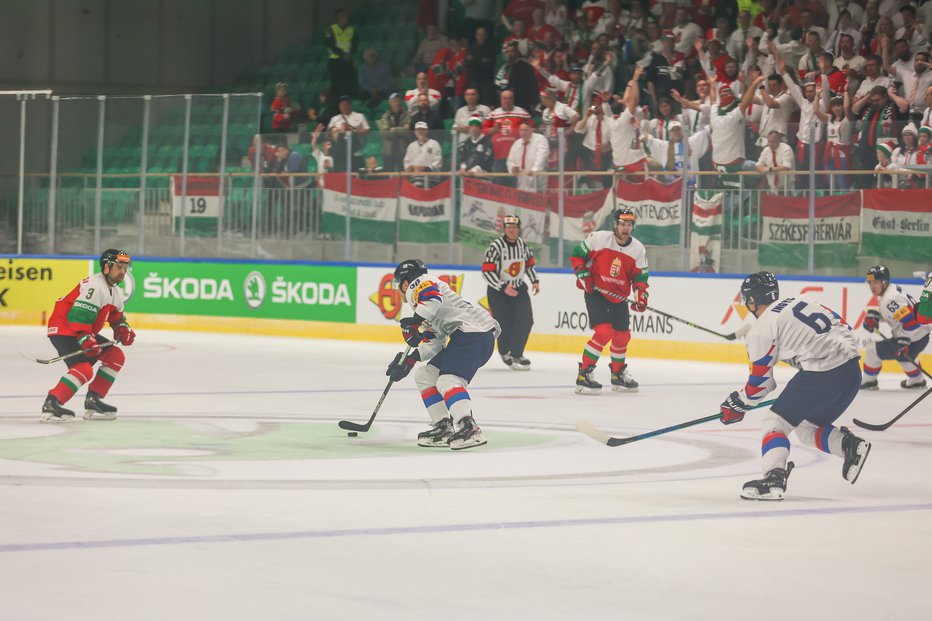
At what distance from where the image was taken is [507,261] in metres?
15.4

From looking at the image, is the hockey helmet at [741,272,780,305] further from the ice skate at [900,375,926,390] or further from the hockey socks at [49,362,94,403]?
the ice skate at [900,375,926,390]

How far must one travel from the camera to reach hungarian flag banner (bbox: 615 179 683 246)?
1562 cm

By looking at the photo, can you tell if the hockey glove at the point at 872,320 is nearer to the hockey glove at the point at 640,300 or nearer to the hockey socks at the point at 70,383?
the hockey glove at the point at 640,300

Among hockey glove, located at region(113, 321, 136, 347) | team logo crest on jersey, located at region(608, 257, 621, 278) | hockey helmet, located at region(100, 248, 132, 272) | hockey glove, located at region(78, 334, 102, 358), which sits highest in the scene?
hockey helmet, located at region(100, 248, 132, 272)

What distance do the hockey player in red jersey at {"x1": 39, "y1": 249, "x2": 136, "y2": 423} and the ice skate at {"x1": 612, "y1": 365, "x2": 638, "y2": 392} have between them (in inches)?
176

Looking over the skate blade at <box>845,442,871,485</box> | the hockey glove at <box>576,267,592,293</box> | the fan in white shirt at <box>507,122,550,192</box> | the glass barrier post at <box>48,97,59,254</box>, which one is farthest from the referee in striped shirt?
the skate blade at <box>845,442,871,485</box>

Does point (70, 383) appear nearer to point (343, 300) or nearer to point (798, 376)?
point (798, 376)

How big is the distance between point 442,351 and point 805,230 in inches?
268

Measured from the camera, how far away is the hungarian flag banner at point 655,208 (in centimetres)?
1562

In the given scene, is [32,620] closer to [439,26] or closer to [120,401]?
[120,401]

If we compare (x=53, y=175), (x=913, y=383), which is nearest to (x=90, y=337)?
(x=913, y=383)

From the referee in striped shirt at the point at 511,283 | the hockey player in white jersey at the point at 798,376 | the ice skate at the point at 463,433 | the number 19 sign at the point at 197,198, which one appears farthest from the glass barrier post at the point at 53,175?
the hockey player in white jersey at the point at 798,376

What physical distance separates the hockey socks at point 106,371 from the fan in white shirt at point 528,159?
707 cm

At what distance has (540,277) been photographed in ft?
55.4
